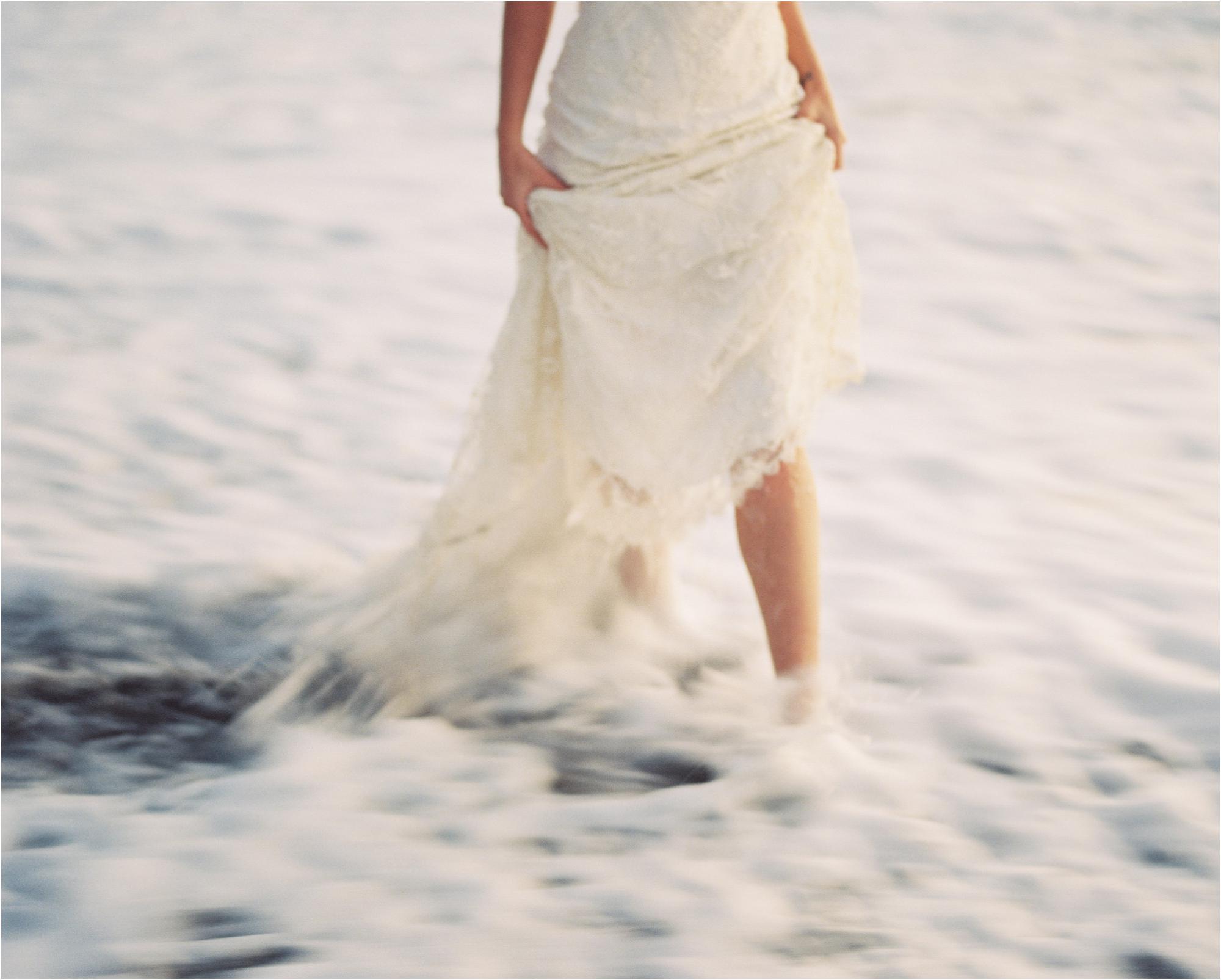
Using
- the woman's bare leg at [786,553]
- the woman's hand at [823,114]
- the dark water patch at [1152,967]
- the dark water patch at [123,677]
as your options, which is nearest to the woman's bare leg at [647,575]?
the woman's bare leg at [786,553]

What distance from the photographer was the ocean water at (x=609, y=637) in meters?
1.74

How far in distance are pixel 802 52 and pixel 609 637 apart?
1.03 m

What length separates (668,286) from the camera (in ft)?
6.23

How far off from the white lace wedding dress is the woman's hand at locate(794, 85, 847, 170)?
0.07 ft

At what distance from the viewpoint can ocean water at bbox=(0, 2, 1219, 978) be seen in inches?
68.4

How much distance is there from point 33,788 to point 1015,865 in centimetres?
142

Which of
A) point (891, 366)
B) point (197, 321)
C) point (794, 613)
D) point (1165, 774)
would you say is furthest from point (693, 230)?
point (197, 321)

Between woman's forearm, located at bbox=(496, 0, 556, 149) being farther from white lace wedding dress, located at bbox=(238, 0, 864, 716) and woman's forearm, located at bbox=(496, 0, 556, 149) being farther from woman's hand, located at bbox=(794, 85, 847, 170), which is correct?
woman's hand, located at bbox=(794, 85, 847, 170)

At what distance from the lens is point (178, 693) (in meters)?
2.21

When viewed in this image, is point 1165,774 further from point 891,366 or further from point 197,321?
point 197,321

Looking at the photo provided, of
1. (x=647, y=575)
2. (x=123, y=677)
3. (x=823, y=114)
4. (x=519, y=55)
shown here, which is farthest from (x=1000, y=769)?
(x=123, y=677)

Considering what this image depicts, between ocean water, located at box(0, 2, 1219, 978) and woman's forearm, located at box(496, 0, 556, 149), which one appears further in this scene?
woman's forearm, located at box(496, 0, 556, 149)

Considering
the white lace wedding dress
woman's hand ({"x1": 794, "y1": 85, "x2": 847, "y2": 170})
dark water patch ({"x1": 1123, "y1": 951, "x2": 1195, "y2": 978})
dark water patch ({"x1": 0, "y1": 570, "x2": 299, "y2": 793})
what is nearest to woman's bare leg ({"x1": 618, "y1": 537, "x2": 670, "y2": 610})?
the white lace wedding dress

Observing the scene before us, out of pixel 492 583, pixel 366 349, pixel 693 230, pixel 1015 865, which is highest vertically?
pixel 693 230
